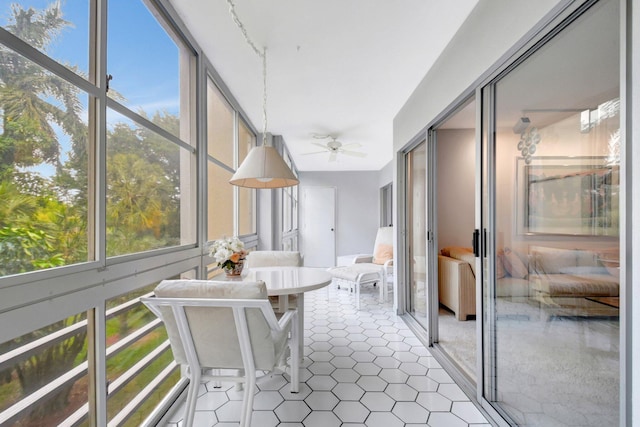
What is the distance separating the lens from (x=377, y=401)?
186 centimetres

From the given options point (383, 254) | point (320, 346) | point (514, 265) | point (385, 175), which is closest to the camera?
point (514, 265)

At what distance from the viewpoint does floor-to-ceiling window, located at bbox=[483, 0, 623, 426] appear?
1.05 m

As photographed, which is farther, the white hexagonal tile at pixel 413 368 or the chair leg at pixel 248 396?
the white hexagonal tile at pixel 413 368

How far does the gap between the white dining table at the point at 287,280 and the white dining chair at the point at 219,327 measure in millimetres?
274

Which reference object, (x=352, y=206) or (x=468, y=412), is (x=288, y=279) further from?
(x=352, y=206)

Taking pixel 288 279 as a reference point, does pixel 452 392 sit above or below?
below

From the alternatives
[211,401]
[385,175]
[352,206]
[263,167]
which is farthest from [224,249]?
[352,206]

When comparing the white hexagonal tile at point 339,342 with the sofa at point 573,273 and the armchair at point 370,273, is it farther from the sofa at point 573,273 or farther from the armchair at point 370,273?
the sofa at point 573,273

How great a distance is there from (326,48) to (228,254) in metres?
1.63

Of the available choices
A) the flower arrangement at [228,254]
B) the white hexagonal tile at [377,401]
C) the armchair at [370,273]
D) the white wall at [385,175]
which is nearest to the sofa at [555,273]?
the white hexagonal tile at [377,401]

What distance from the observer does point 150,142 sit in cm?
169

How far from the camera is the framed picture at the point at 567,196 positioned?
3.41 ft

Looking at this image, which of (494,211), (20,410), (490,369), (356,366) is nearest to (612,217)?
(494,211)

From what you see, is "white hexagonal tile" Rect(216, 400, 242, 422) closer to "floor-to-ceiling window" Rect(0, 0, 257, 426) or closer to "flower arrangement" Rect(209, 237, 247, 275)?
"floor-to-ceiling window" Rect(0, 0, 257, 426)
